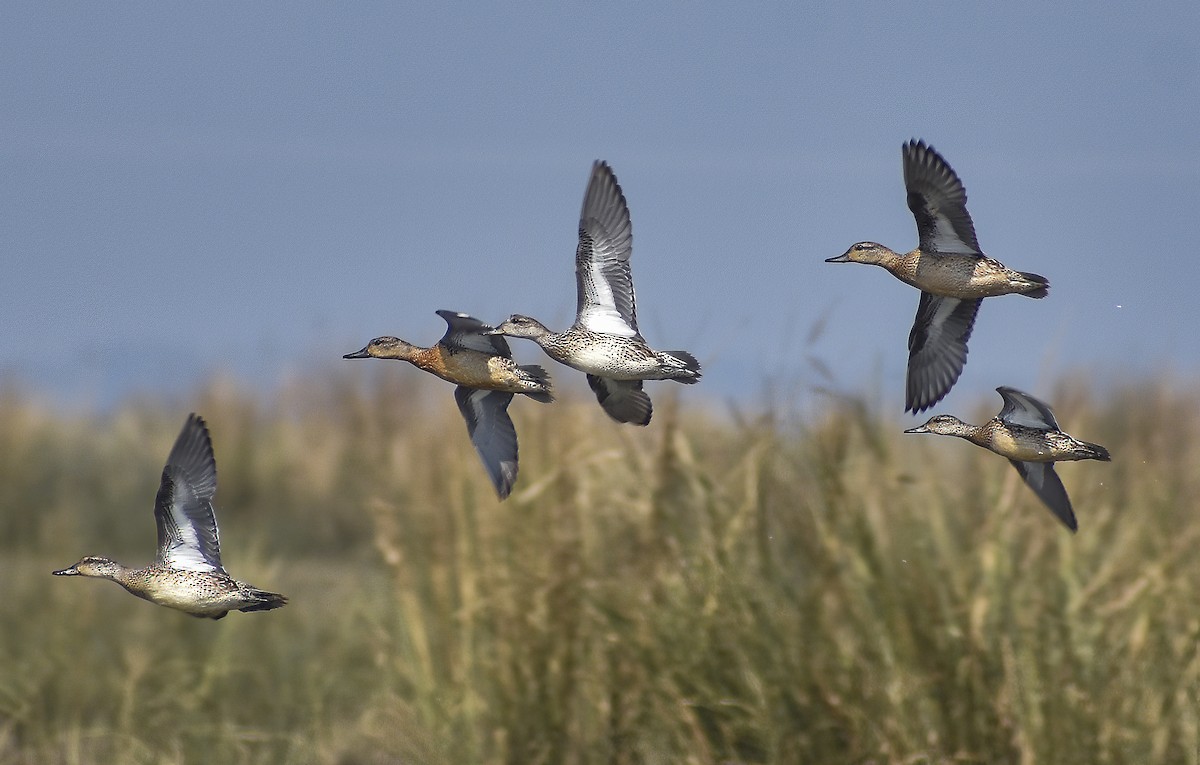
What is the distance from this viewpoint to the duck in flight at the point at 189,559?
1966 millimetres

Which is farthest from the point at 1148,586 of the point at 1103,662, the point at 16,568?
the point at 16,568

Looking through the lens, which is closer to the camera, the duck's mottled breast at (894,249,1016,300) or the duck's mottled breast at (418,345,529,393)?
the duck's mottled breast at (894,249,1016,300)

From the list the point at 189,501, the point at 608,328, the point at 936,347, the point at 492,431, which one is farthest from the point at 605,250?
the point at 189,501

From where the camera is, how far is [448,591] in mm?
7902

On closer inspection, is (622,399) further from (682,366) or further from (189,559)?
(189,559)

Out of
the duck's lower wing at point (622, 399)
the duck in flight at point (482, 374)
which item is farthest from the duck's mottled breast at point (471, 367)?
the duck's lower wing at point (622, 399)

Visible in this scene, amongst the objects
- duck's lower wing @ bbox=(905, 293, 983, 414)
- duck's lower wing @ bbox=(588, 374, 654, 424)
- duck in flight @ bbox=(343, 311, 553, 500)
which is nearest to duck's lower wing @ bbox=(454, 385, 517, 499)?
duck in flight @ bbox=(343, 311, 553, 500)

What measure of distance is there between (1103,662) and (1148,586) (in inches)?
17.3

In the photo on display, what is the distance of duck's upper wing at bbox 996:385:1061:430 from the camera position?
5.98ft

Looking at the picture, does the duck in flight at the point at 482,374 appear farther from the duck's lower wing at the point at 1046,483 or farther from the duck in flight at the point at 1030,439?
the duck's lower wing at the point at 1046,483

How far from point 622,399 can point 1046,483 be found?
0.63 m

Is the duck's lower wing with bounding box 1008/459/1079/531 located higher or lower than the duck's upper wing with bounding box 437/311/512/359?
lower

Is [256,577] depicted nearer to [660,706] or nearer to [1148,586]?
[660,706]

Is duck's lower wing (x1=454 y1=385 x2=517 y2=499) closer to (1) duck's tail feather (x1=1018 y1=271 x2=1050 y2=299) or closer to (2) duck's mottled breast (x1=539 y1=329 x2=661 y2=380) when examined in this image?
(2) duck's mottled breast (x1=539 y1=329 x2=661 y2=380)
